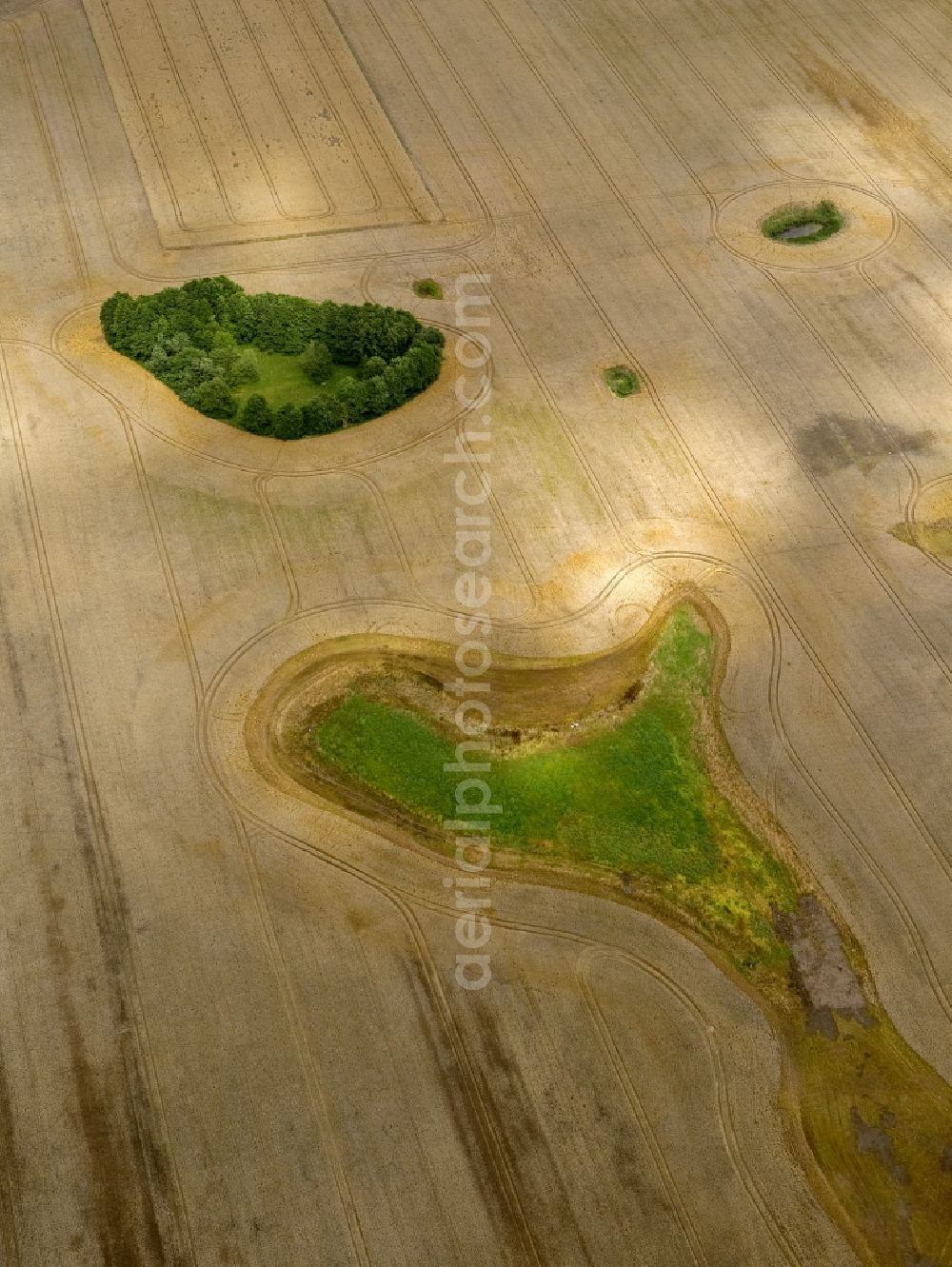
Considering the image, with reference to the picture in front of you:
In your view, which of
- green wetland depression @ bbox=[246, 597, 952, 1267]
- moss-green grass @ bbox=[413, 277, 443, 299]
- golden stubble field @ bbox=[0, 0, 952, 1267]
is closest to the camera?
golden stubble field @ bbox=[0, 0, 952, 1267]

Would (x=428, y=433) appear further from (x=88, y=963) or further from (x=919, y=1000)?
(x=919, y=1000)

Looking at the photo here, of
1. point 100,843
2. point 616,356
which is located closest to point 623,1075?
point 100,843

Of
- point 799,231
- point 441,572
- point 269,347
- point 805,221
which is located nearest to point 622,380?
point 441,572

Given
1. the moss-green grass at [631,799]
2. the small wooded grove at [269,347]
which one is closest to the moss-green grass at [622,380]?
the small wooded grove at [269,347]

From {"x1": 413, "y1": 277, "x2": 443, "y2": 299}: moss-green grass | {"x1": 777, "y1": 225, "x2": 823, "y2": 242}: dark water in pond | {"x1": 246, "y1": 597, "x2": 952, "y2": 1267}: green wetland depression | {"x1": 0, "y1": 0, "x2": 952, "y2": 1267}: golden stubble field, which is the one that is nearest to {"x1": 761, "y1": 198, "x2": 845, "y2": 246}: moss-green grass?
{"x1": 777, "y1": 225, "x2": 823, "y2": 242}: dark water in pond

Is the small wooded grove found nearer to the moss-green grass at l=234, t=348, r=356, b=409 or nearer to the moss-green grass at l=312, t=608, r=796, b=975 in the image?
the moss-green grass at l=234, t=348, r=356, b=409

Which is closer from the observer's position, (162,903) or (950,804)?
(162,903)
